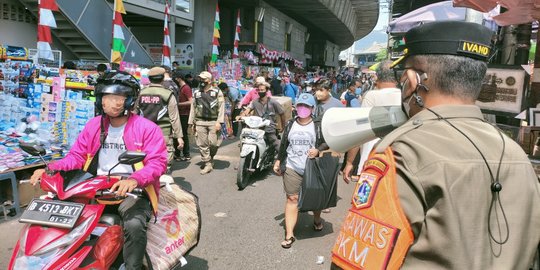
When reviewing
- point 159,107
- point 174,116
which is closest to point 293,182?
point 174,116

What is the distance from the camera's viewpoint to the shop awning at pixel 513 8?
13.8ft

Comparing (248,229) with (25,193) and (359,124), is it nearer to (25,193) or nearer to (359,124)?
(25,193)

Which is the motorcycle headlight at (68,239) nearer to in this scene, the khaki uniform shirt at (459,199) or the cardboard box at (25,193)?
the khaki uniform shirt at (459,199)

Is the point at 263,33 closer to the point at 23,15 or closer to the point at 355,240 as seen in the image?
the point at 23,15

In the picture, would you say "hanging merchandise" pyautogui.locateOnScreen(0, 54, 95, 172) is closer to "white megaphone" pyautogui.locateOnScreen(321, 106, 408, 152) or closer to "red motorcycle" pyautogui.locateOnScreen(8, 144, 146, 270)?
"red motorcycle" pyautogui.locateOnScreen(8, 144, 146, 270)

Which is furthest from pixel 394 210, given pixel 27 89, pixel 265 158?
pixel 27 89

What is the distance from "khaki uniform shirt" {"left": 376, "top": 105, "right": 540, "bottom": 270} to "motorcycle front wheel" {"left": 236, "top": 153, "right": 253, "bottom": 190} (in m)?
5.11

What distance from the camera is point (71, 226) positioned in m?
2.18

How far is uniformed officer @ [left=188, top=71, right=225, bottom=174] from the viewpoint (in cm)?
716

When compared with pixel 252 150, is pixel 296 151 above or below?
above

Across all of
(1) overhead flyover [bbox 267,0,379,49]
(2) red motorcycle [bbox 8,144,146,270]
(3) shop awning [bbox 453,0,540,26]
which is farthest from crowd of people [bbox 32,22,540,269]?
(1) overhead flyover [bbox 267,0,379,49]

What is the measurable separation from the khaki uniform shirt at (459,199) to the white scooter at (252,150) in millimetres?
5152

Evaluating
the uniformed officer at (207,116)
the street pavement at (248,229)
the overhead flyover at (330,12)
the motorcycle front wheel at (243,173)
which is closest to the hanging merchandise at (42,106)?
the street pavement at (248,229)

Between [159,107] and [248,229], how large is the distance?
233 cm
